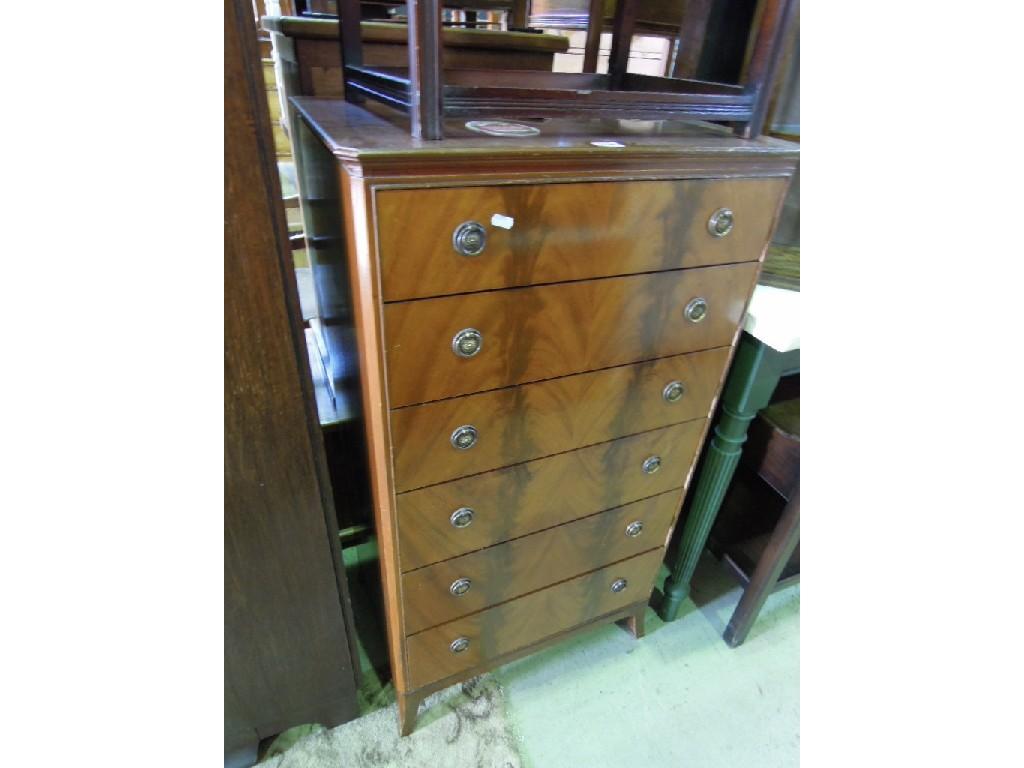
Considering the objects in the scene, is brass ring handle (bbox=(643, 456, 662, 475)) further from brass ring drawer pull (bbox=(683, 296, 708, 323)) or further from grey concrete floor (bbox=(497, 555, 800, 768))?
grey concrete floor (bbox=(497, 555, 800, 768))

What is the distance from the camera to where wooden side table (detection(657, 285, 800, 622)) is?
973 millimetres

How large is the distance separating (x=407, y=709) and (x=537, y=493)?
1.92ft

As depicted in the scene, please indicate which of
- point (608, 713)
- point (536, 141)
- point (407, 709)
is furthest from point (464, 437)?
point (608, 713)

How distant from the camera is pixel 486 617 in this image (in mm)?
1094

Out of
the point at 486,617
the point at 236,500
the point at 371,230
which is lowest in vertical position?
the point at 486,617

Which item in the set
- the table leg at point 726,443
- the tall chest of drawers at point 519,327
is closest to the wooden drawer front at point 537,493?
the tall chest of drawers at point 519,327

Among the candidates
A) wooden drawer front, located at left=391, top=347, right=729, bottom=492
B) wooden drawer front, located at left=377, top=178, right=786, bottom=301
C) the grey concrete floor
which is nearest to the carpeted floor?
the grey concrete floor

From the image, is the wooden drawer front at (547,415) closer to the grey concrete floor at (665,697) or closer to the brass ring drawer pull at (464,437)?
the brass ring drawer pull at (464,437)

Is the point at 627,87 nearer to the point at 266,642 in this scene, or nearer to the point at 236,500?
the point at 236,500

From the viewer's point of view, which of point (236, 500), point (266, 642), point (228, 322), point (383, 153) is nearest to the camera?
point (383, 153)

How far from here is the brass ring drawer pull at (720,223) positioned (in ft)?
2.56

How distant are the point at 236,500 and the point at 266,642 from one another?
34cm

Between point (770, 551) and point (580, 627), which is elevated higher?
point (770, 551)
